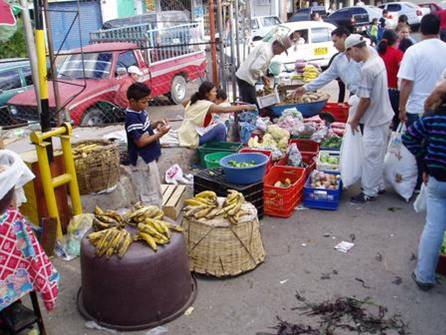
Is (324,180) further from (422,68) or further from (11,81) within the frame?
(11,81)

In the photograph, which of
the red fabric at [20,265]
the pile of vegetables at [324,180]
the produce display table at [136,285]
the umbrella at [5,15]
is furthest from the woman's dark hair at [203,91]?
the red fabric at [20,265]

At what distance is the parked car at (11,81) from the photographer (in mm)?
Result: 10763

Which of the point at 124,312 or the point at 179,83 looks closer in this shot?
the point at 124,312

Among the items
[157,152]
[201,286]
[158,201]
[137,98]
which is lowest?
[201,286]

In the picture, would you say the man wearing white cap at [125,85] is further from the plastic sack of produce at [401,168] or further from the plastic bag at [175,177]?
the plastic sack of produce at [401,168]

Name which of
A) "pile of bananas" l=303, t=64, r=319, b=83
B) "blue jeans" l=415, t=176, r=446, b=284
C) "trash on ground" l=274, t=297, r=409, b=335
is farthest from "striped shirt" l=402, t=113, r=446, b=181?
"pile of bananas" l=303, t=64, r=319, b=83

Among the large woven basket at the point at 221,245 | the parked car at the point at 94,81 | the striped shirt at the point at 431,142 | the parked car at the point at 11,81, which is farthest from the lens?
the parked car at the point at 11,81

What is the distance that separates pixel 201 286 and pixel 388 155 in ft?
11.1

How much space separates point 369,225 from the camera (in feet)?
18.5

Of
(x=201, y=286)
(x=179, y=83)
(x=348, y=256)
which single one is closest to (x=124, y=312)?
(x=201, y=286)

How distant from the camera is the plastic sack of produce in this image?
20.1 ft

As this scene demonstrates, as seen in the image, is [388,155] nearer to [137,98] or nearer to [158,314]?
[137,98]

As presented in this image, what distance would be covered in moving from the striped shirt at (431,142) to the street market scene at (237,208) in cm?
1

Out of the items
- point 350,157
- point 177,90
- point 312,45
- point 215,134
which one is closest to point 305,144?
point 215,134
